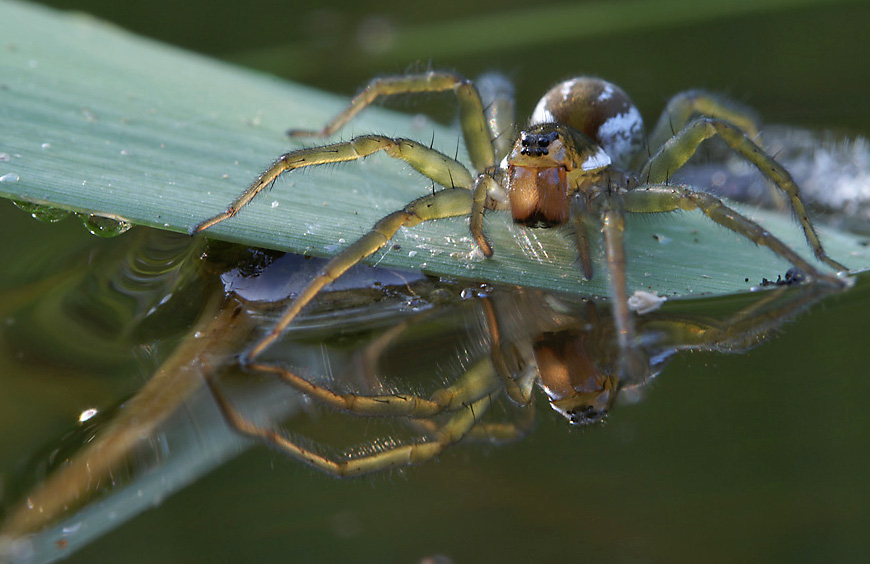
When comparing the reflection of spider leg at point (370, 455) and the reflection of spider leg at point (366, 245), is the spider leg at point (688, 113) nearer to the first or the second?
the reflection of spider leg at point (366, 245)

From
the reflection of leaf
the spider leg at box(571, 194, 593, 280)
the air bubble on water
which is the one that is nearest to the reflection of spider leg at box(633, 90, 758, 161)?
the reflection of leaf

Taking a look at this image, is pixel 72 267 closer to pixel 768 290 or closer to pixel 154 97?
pixel 154 97

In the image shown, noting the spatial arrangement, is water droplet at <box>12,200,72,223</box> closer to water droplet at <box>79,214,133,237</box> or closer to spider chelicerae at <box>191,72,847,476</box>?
water droplet at <box>79,214,133,237</box>

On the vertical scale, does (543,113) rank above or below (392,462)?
above

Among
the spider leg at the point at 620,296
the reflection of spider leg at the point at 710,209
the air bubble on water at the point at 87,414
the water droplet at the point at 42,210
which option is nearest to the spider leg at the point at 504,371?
the spider leg at the point at 620,296

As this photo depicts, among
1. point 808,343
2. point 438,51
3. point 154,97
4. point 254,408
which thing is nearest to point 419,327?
point 254,408
